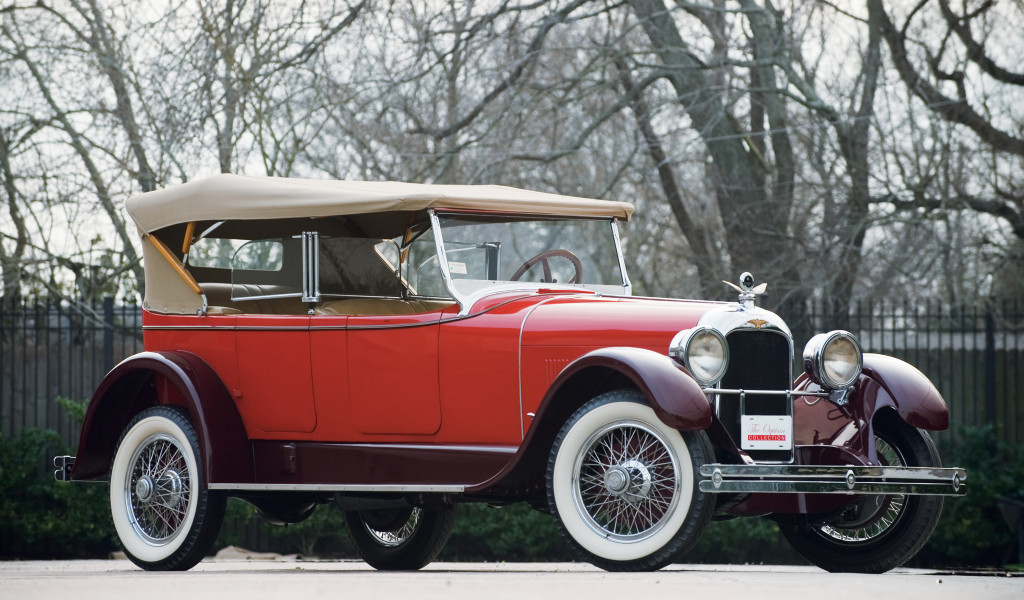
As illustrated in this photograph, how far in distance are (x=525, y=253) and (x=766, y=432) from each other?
1855 millimetres

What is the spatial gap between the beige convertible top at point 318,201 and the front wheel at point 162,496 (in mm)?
1092

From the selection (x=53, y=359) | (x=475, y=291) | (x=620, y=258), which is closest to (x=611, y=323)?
(x=475, y=291)

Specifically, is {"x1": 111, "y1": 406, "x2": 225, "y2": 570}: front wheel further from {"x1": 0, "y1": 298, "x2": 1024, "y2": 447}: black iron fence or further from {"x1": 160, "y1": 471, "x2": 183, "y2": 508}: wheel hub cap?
{"x1": 0, "y1": 298, "x2": 1024, "y2": 447}: black iron fence

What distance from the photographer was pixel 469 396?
18.9 feet

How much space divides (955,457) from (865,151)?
298 centimetres

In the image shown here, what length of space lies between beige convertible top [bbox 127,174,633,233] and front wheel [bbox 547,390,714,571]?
1.51 metres

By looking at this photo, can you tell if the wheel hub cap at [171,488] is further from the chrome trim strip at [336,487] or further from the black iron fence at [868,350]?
the black iron fence at [868,350]

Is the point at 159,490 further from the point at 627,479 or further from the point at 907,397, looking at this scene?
the point at 907,397

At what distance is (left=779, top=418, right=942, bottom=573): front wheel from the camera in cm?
564

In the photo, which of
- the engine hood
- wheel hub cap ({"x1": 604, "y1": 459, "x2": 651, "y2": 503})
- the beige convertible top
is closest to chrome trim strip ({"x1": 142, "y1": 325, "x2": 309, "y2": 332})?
the beige convertible top

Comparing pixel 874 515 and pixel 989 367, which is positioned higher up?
pixel 989 367

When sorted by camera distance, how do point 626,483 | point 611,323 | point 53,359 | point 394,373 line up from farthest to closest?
1. point 53,359
2. point 394,373
3. point 611,323
4. point 626,483

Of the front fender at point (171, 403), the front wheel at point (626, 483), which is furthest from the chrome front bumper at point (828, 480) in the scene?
the front fender at point (171, 403)

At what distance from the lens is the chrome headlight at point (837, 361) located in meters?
5.67
